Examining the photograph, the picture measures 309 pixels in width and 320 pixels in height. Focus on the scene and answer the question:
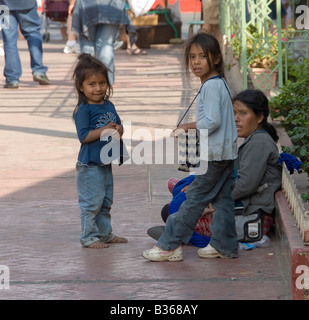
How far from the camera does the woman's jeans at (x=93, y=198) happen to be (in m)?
5.23

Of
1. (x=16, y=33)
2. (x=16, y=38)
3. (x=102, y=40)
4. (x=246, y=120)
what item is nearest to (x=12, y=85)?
(x=16, y=38)

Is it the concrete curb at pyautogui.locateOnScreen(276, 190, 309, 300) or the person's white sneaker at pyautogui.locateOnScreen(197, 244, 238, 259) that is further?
the person's white sneaker at pyautogui.locateOnScreen(197, 244, 238, 259)

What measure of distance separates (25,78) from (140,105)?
3717 mm

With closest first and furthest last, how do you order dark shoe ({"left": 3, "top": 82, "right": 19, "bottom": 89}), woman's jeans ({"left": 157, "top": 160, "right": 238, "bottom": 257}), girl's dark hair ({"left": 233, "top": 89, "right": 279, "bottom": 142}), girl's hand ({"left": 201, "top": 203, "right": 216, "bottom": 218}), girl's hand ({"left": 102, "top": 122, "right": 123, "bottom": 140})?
woman's jeans ({"left": 157, "top": 160, "right": 238, "bottom": 257})
girl's hand ({"left": 102, "top": 122, "right": 123, "bottom": 140})
girl's hand ({"left": 201, "top": 203, "right": 216, "bottom": 218})
girl's dark hair ({"left": 233, "top": 89, "right": 279, "bottom": 142})
dark shoe ({"left": 3, "top": 82, "right": 19, "bottom": 89})

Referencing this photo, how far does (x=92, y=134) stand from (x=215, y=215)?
3.07ft

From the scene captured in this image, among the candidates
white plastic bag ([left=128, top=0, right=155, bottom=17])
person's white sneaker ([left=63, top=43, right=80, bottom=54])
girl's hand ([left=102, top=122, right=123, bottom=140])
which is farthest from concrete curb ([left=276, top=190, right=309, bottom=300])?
person's white sneaker ([left=63, top=43, right=80, bottom=54])

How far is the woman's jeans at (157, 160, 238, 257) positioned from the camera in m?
4.91

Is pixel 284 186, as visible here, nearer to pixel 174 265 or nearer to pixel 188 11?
pixel 174 265

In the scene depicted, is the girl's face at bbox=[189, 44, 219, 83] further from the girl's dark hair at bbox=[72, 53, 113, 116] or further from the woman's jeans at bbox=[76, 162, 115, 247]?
the woman's jeans at bbox=[76, 162, 115, 247]

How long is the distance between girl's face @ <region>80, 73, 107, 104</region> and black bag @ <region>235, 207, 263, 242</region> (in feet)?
3.79

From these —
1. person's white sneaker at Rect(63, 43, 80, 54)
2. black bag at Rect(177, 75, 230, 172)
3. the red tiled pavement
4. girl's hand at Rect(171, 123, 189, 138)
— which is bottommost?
person's white sneaker at Rect(63, 43, 80, 54)

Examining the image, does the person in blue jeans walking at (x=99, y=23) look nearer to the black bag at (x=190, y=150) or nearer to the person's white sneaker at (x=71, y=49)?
the black bag at (x=190, y=150)

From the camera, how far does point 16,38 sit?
12250 millimetres

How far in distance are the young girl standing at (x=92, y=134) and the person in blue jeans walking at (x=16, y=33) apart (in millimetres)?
7046
